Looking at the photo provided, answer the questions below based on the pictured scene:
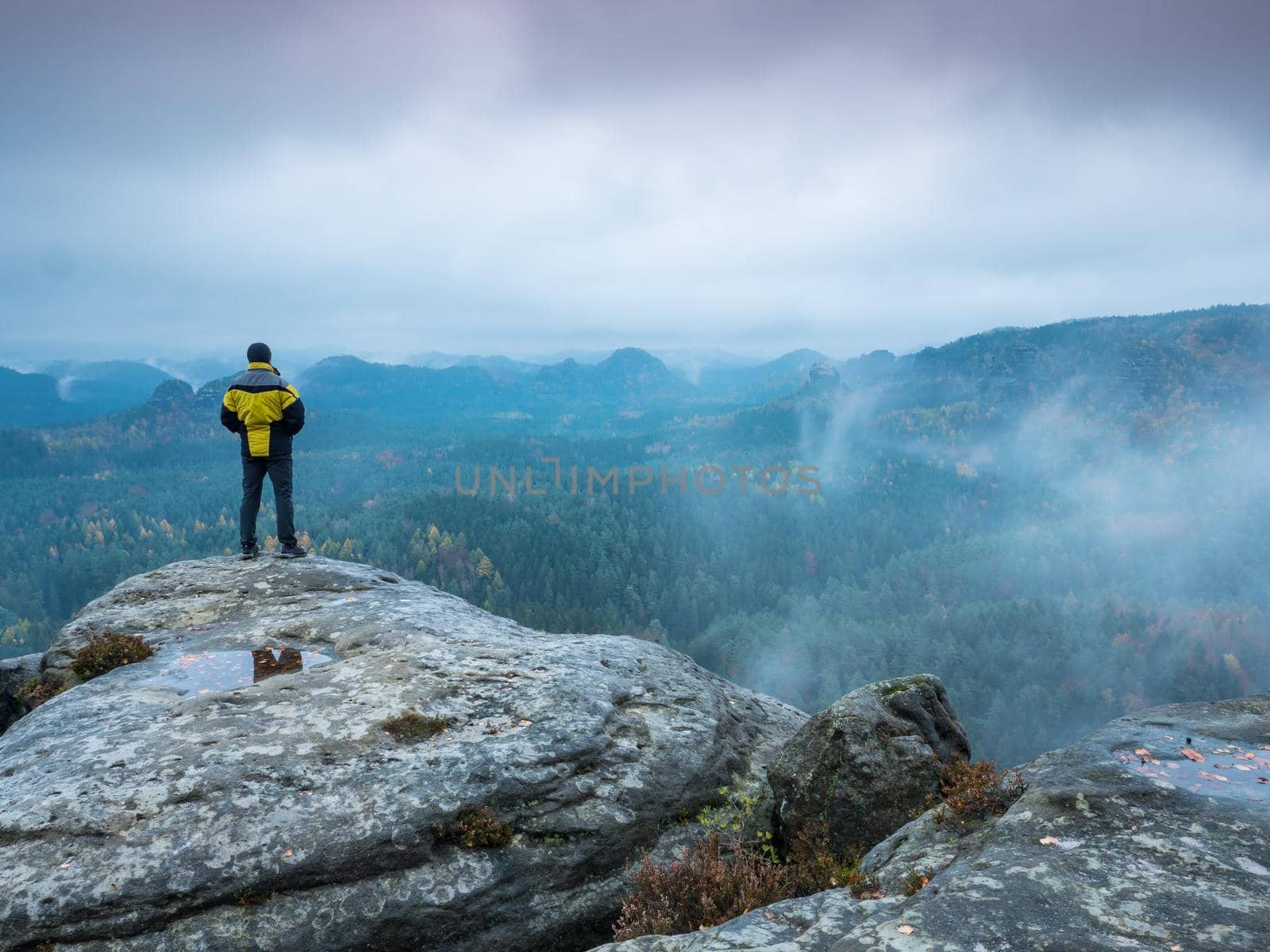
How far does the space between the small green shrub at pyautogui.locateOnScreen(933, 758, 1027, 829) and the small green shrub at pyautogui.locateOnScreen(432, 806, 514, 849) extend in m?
5.30

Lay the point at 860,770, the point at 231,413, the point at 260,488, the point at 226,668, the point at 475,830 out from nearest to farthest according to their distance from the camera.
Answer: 1. the point at 475,830
2. the point at 860,770
3. the point at 226,668
4. the point at 231,413
5. the point at 260,488

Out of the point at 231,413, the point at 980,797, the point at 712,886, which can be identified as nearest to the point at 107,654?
the point at 231,413

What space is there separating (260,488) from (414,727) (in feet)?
32.4

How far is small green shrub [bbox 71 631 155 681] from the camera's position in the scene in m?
11.9

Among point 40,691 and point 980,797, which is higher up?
point 980,797

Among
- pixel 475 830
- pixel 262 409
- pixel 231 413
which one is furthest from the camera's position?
pixel 231 413

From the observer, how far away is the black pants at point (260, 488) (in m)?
16.6

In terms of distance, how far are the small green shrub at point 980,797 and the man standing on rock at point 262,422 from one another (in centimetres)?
1483

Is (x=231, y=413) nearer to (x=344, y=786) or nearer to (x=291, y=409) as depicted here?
(x=291, y=409)

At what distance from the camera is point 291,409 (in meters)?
16.5

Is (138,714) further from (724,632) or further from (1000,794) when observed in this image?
(724,632)

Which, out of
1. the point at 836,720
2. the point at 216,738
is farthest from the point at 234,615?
the point at 836,720

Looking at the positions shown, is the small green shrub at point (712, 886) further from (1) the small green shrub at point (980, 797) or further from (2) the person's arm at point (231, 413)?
(2) the person's arm at point (231, 413)

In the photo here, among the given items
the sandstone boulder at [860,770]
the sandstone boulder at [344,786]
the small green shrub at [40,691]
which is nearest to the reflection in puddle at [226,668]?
the sandstone boulder at [344,786]
